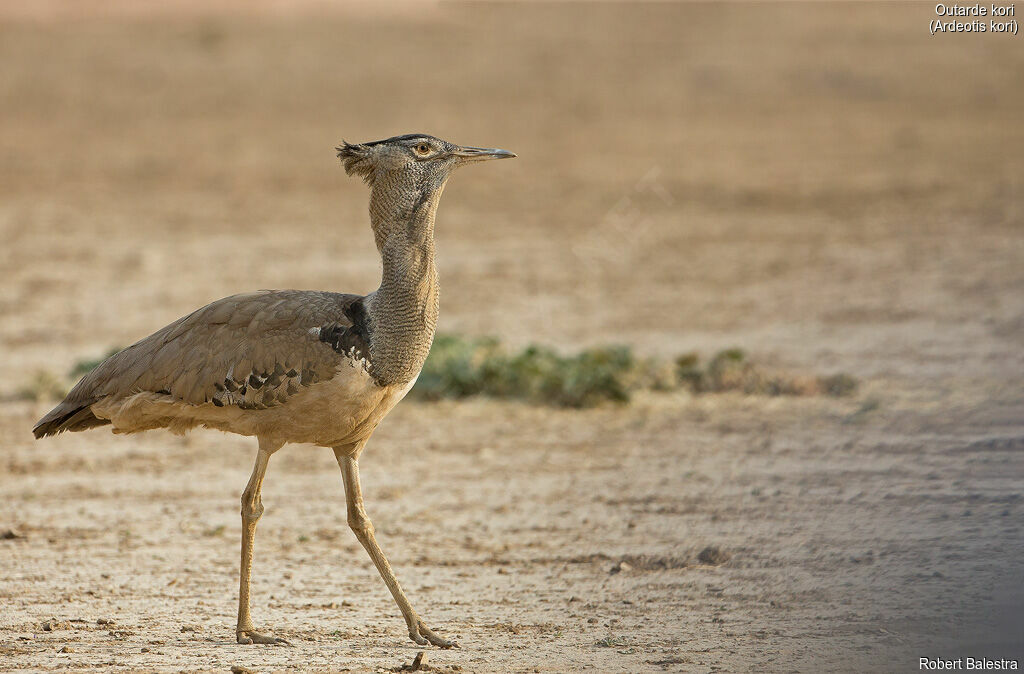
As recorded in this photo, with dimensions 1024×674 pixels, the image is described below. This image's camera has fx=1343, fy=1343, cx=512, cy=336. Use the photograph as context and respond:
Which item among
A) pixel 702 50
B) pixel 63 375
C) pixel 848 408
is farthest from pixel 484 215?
pixel 702 50

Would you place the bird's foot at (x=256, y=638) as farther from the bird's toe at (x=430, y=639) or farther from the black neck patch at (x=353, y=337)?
the black neck patch at (x=353, y=337)

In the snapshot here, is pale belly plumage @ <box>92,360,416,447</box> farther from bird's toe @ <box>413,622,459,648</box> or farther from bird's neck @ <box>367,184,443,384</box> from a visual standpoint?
bird's toe @ <box>413,622,459,648</box>

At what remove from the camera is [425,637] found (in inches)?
193

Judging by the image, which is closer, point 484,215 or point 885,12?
point 484,215

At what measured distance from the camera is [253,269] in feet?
42.7

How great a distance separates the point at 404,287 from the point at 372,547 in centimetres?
98

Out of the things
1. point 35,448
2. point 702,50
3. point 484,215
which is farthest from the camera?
point 702,50

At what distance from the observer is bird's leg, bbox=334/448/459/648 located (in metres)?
4.89

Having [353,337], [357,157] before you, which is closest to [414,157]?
[357,157]

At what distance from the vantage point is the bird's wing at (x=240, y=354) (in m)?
4.73

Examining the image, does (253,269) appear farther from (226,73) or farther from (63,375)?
(226,73)

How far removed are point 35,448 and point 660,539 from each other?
13.5 ft

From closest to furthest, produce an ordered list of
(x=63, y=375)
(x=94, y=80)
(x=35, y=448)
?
(x=35, y=448)
(x=63, y=375)
(x=94, y=80)

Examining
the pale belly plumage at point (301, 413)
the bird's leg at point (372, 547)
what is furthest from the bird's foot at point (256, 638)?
the pale belly plumage at point (301, 413)
